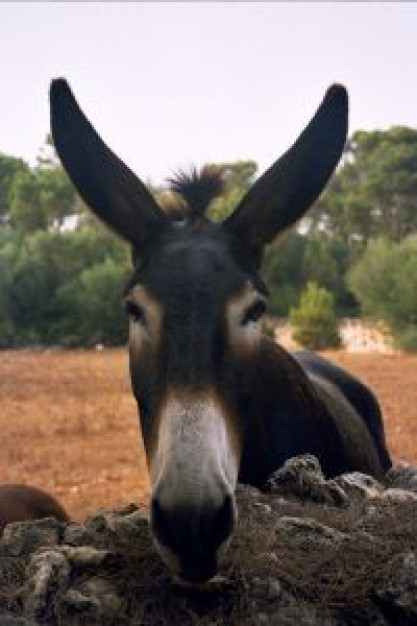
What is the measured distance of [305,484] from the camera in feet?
13.0

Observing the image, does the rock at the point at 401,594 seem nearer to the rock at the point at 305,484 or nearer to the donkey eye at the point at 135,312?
the rock at the point at 305,484

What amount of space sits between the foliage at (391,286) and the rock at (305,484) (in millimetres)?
30996

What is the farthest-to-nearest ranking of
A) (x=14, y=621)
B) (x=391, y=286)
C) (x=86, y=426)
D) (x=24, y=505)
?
(x=391, y=286) < (x=86, y=426) < (x=24, y=505) < (x=14, y=621)

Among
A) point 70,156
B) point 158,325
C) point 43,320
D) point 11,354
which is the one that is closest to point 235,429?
point 158,325

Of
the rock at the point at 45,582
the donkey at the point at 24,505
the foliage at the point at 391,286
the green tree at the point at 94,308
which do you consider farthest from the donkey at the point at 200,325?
the green tree at the point at 94,308

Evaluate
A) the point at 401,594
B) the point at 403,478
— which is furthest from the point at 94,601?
the point at 403,478

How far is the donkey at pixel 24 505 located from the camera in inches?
224

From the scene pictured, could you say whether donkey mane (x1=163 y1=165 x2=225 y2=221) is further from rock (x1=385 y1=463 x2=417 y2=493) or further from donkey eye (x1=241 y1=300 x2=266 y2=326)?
rock (x1=385 y1=463 x2=417 y2=493)

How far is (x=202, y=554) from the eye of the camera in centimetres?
278

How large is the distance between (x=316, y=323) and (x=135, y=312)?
1235 inches

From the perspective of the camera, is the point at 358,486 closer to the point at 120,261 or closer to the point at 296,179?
the point at 296,179

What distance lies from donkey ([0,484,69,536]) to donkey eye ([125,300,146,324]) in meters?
2.45

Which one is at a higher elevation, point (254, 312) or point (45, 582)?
point (254, 312)

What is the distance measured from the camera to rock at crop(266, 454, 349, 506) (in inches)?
152
